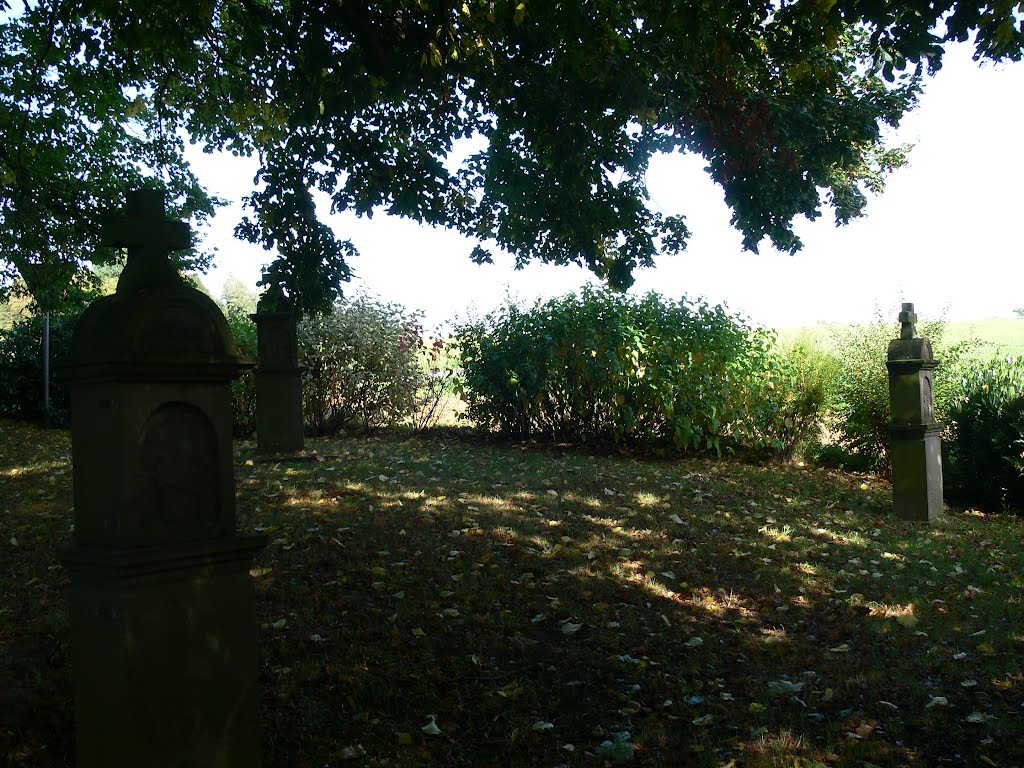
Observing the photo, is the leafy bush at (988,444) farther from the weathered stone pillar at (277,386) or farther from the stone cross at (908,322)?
→ the weathered stone pillar at (277,386)

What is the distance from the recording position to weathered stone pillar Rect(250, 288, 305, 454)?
1051 centimetres

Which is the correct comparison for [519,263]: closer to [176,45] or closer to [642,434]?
[176,45]

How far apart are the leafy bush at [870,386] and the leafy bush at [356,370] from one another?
7107 millimetres

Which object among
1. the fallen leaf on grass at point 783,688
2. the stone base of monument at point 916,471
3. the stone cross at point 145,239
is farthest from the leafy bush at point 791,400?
the stone cross at point 145,239

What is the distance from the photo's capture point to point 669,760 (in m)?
3.83

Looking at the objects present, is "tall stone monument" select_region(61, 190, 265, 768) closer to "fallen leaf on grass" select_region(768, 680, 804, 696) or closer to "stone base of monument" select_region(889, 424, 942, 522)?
"fallen leaf on grass" select_region(768, 680, 804, 696)

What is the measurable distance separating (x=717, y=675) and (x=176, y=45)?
6.95 m

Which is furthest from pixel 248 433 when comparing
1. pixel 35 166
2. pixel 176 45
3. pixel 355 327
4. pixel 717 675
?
pixel 717 675

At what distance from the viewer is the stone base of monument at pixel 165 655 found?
307 cm

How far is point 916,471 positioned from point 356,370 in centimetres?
887

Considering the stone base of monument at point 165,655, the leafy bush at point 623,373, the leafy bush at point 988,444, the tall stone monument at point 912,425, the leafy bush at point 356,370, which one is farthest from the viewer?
the leafy bush at point 356,370

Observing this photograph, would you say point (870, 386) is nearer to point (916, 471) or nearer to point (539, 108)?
point (916, 471)

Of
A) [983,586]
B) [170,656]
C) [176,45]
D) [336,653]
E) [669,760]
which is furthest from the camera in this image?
[176,45]

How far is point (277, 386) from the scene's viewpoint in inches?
414
